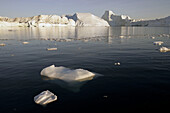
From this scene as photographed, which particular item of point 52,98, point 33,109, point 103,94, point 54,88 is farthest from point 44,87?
point 103,94

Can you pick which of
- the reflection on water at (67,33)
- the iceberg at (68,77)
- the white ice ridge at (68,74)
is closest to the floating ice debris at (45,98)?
the iceberg at (68,77)

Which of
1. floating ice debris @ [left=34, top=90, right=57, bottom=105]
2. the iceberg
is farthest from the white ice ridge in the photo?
floating ice debris @ [left=34, top=90, right=57, bottom=105]

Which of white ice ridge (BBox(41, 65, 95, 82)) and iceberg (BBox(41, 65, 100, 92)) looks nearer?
iceberg (BBox(41, 65, 100, 92))

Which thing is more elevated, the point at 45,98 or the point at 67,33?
the point at 67,33

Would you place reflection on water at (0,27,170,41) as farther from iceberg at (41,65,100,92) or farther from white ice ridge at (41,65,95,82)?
iceberg at (41,65,100,92)

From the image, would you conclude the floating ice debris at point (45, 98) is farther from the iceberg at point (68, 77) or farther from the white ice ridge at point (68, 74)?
the white ice ridge at point (68, 74)

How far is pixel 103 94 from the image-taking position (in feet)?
21.4

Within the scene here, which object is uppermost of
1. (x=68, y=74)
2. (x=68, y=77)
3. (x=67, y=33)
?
(x=67, y=33)

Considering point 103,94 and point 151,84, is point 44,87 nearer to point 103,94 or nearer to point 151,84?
point 103,94

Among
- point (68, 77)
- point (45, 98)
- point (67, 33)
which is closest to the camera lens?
point (45, 98)

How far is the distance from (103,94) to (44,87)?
3.35 metres

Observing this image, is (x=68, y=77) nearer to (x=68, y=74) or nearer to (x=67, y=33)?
(x=68, y=74)

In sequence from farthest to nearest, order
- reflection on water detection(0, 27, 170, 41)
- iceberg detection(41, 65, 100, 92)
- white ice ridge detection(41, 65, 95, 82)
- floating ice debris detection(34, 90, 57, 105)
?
1. reflection on water detection(0, 27, 170, 41)
2. white ice ridge detection(41, 65, 95, 82)
3. iceberg detection(41, 65, 100, 92)
4. floating ice debris detection(34, 90, 57, 105)

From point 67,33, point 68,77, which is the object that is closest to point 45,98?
point 68,77
